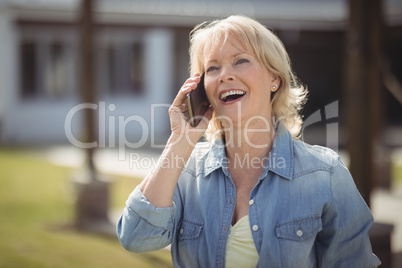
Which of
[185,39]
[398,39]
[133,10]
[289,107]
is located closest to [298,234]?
[289,107]

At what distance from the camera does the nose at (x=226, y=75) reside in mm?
2145

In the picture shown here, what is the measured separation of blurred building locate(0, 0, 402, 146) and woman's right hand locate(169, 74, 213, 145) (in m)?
11.0

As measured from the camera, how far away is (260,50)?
2162 mm

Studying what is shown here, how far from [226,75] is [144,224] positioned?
29.8 inches

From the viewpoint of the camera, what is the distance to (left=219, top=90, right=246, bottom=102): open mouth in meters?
2.16

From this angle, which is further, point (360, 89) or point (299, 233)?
point (360, 89)

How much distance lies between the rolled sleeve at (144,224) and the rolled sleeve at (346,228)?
68 centimetres

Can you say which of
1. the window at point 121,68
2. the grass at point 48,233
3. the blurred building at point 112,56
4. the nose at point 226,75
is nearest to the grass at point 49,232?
the grass at point 48,233

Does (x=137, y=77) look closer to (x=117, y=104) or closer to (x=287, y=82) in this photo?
(x=117, y=104)

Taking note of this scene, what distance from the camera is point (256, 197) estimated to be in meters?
2.07

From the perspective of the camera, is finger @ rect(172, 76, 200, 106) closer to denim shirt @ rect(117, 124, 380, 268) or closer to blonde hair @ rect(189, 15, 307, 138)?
blonde hair @ rect(189, 15, 307, 138)

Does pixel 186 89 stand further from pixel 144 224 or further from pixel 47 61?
pixel 47 61

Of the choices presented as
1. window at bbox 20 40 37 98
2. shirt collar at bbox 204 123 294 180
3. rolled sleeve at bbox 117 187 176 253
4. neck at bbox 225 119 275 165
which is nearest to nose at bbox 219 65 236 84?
neck at bbox 225 119 275 165

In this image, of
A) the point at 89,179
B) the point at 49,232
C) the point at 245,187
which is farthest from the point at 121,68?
the point at 245,187
